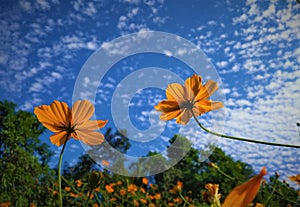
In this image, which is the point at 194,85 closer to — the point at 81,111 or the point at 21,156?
the point at 81,111

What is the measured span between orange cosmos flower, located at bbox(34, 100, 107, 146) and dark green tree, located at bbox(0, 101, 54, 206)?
184 inches

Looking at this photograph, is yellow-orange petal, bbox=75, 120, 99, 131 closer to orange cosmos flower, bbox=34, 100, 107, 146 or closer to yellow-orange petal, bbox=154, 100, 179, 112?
orange cosmos flower, bbox=34, 100, 107, 146

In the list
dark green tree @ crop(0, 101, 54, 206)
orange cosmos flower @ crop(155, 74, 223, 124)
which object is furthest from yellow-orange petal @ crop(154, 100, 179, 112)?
dark green tree @ crop(0, 101, 54, 206)

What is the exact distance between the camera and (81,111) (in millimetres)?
619

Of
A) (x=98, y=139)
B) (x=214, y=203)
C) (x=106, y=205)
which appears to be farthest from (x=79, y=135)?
(x=106, y=205)

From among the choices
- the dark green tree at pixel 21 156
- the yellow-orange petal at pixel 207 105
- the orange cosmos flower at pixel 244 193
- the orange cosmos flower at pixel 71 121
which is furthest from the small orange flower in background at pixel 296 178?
the dark green tree at pixel 21 156

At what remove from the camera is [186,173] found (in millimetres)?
12945

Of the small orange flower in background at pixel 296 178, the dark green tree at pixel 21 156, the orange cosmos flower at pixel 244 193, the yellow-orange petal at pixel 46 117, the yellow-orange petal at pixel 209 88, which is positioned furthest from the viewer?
the dark green tree at pixel 21 156

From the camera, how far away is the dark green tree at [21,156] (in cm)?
524

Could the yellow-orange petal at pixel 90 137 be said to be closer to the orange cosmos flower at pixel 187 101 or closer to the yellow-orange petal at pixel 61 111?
the yellow-orange petal at pixel 61 111

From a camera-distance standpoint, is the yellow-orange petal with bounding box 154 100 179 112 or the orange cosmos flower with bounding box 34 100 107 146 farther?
the yellow-orange petal with bounding box 154 100 179 112

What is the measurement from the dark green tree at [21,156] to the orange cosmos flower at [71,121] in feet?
15.3

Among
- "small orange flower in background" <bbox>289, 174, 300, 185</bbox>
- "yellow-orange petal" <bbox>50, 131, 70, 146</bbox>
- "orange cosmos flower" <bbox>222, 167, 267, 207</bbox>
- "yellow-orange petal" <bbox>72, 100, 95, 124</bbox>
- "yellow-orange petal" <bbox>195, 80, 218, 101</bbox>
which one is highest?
"yellow-orange petal" <bbox>195, 80, 218, 101</bbox>

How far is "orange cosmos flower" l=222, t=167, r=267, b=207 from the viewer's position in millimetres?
133
